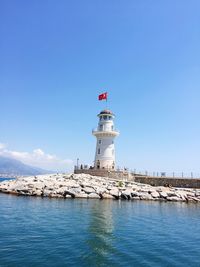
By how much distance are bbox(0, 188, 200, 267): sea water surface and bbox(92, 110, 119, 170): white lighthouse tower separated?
28.6 meters

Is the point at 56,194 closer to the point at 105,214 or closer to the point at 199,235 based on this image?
the point at 105,214

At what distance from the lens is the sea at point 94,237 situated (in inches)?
535

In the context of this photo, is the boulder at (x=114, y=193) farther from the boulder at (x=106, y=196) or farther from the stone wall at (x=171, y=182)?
the stone wall at (x=171, y=182)

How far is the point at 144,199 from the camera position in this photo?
39625 millimetres

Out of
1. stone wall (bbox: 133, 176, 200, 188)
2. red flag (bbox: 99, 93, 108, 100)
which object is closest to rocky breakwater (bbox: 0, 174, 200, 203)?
stone wall (bbox: 133, 176, 200, 188)

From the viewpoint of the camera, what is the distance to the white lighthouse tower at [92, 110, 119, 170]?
5588cm

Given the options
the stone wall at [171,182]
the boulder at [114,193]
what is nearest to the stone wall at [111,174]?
the stone wall at [171,182]

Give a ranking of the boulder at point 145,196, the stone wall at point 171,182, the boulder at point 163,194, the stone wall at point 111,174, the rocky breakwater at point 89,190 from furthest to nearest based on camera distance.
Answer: the stone wall at point 171,182 < the stone wall at point 111,174 < the boulder at point 163,194 < the boulder at point 145,196 < the rocky breakwater at point 89,190

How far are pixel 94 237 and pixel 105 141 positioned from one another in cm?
3923

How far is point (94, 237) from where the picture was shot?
58.1 feet

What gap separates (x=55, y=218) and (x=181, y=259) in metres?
11.7

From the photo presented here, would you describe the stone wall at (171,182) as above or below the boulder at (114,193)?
above

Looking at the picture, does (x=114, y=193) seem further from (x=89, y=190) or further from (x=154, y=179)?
(x=154, y=179)

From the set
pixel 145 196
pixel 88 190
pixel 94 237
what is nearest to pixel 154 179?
pixel 145 196
